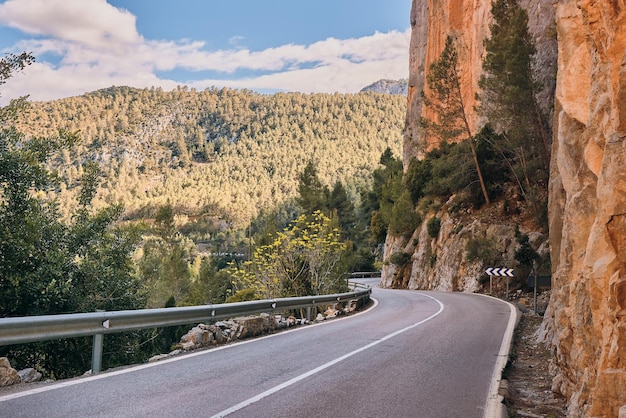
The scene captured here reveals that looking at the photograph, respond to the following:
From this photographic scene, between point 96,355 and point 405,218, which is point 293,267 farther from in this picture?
point 405,218

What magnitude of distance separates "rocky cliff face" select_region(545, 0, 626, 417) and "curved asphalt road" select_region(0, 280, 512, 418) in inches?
54.4

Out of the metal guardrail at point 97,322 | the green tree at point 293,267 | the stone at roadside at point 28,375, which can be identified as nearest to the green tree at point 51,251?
the metal guardrail at point 97,322

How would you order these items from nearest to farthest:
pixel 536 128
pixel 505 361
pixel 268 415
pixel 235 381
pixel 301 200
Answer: pixel 268 415 < pixel 235 381 < pixel 505 361 < pixel 536 128 < pixel 301 200

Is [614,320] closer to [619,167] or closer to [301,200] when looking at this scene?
[619,167]

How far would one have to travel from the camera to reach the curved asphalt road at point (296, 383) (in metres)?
5.42

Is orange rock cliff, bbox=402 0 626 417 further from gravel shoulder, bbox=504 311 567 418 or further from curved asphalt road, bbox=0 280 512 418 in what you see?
curved asphalt road, bbox=0 280 512 418

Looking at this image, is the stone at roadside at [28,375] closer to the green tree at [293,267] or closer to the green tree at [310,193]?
the green tree at [293,267]

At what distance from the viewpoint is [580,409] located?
5367 millimetres

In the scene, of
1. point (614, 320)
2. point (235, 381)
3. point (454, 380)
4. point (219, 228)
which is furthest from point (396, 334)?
point (219, 228)

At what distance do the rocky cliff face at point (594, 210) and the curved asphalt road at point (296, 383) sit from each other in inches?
54.4

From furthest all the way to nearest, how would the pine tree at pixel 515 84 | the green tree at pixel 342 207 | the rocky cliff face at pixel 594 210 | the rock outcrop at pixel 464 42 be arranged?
1. the green tree at pixel 342 207
2. the rock outcrop at pixel 464 42
3. the pine tree at pixel 515 84
4. the rocky cliff face at pixel 594 210

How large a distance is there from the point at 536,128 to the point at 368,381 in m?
27.0

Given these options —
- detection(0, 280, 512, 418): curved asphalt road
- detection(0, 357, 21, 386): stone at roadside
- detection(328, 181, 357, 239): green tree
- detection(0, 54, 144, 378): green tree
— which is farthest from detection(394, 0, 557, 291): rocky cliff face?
detection(0, 357, 21, 386): stone at roadside

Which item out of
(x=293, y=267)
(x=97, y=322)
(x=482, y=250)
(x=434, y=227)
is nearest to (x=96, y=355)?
(x=97, y=322)
